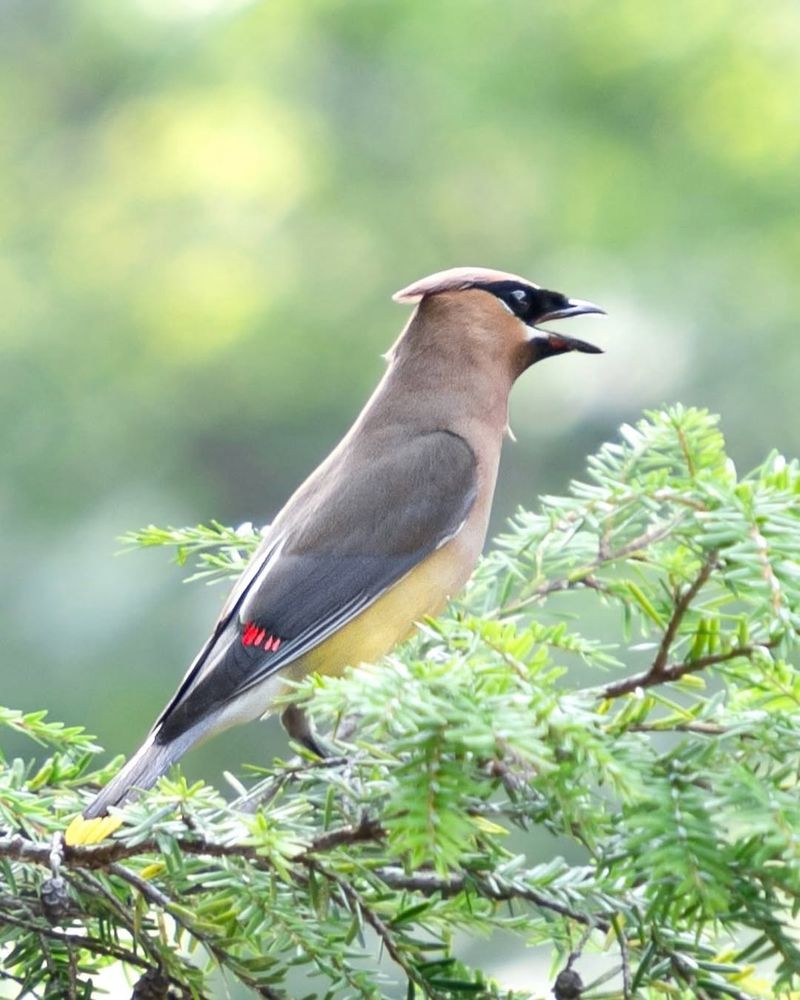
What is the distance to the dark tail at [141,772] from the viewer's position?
6.84 feet

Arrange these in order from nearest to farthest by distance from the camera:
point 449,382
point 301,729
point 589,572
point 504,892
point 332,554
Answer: point 504,892 → point 589,572 → point 301,729 → point 332,554 → point 449,382

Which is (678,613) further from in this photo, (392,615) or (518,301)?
(518,301)

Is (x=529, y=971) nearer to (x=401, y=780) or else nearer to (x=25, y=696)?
(x=25, y=696)

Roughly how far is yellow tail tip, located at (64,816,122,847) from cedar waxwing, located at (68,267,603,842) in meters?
0.72

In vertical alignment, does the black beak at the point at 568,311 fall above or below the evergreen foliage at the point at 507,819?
above

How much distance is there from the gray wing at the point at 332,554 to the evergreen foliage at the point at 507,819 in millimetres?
808

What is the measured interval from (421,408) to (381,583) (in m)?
0.48

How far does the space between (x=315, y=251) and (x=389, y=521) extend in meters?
4.12

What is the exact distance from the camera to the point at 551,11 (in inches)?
268

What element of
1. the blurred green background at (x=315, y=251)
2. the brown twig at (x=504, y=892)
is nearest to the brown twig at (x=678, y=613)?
the brown twig at (x=504, y=892)

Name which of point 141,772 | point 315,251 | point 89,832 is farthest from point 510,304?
point 315,251

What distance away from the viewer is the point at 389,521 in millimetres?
3287

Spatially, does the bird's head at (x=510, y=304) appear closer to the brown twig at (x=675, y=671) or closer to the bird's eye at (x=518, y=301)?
the bird's eye at (x=518, y=301)

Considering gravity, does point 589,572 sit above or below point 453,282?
below
